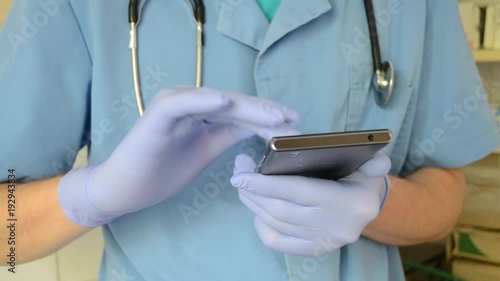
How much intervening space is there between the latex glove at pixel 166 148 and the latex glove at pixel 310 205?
0.15 feet

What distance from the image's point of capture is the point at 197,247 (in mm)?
590

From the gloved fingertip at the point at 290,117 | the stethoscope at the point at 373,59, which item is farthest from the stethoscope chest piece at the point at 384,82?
the gloved fingertip at the point at 290,117

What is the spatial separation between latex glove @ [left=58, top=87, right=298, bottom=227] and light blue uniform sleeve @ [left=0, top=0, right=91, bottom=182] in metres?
0.05

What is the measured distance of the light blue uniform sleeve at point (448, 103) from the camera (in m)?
0.71

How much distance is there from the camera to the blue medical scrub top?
584 mm

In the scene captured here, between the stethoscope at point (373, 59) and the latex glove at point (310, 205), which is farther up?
the stethoscope at point (373, 59)

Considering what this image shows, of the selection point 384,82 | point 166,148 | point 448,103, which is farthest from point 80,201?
point 448,103

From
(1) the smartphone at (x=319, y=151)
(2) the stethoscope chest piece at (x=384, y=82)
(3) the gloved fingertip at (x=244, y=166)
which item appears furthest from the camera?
(2) the stethoscope chest piece at (x=384, y=82)

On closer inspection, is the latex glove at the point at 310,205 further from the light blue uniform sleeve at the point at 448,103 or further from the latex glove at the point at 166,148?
the light blue uniform sleeve at the point at 448,103

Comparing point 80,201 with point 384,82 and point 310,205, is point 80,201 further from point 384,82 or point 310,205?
point 384,82

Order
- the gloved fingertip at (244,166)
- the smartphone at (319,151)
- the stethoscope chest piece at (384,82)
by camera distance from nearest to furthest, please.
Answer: the smartphone at (319,151) < the gloved fingertip at (244,166) < the stethoscope chest piece at (384,82)

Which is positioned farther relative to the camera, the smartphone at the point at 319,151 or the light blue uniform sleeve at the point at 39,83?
the light blue uniform sleeve at the point at 39,83

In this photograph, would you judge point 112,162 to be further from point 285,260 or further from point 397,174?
point 397,174

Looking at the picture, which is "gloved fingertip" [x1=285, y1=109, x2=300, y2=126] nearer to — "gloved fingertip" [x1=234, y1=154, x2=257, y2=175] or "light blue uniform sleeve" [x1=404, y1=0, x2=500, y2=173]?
"gloved fingertip" [x1=234, y1=154, x2=257, y2=175]
